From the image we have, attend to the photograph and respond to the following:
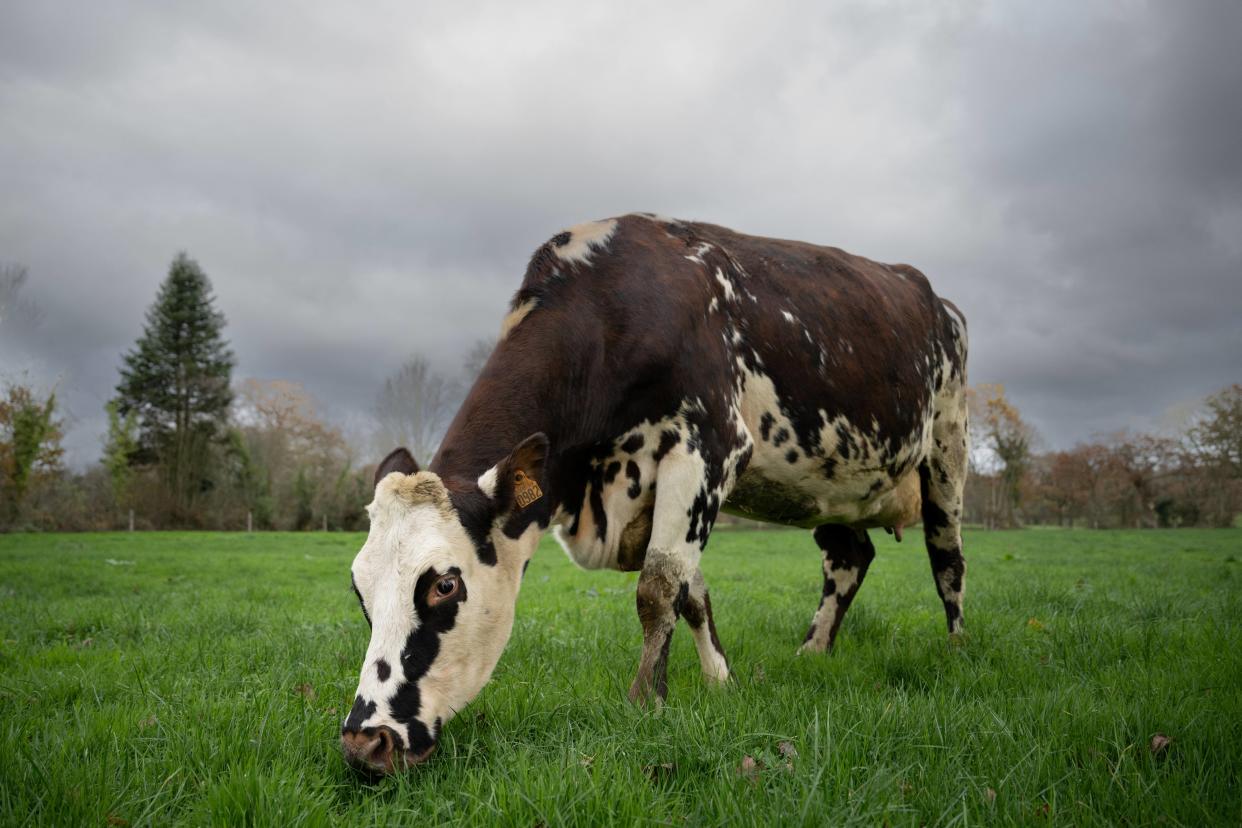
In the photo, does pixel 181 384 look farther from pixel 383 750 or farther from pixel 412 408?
pixel 383 750

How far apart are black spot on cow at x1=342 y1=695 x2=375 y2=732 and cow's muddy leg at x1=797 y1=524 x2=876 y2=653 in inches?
→ 131

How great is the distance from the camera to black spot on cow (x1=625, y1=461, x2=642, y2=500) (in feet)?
12.4

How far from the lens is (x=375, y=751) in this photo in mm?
2645

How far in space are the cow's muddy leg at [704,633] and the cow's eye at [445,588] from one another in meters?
1.59

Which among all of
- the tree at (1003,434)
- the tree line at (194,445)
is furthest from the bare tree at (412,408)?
the tree at (1003,434)

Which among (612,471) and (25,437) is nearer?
(612,471)

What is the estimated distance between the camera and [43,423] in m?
32.1

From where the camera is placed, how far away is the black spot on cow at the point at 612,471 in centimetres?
382

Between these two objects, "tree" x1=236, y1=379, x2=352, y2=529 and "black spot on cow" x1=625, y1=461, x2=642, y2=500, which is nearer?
"black spot on cow" x1=625, y1=461, x2=642, y2=500

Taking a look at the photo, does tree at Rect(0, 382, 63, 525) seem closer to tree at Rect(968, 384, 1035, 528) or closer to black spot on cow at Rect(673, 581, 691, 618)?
black spot on cow at Rect(673, 581, 691, 618)

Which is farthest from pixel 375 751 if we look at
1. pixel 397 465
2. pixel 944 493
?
pixel 944 493

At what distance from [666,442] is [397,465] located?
4.30 feet

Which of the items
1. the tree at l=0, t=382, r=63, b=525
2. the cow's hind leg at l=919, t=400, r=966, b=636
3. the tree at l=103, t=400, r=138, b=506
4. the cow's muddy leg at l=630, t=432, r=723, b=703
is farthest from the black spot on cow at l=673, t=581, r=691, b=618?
the tree at l=103, t=400, r=138, b=506

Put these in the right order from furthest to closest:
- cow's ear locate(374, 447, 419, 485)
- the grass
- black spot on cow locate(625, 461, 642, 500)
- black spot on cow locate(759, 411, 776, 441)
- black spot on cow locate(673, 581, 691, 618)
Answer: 1. black spot on cow locate(759, 411, 776, 441)
2. black spot on cow locate(625, 461, 642, 500)
3. black spot on cow locate(673, 581, 691, 618)
4. cow's ear locate(374, 447, 419, 485)
5. the grass
